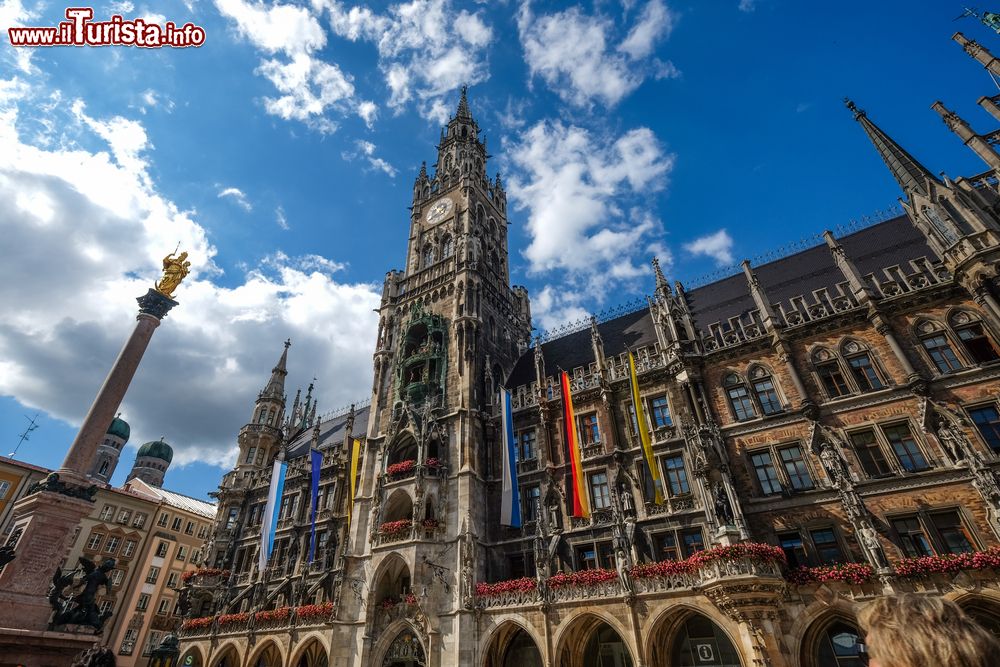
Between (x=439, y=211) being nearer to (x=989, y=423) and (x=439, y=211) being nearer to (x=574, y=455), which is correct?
(x=574, y=455)

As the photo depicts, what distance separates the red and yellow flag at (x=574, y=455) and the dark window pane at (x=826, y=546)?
9.33 m

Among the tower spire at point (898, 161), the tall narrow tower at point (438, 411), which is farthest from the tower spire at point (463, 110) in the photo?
the tower spire at point (898, 161)

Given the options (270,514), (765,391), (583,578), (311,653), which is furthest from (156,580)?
(765,391)

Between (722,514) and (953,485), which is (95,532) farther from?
(953,485)

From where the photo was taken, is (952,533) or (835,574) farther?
(952,533)

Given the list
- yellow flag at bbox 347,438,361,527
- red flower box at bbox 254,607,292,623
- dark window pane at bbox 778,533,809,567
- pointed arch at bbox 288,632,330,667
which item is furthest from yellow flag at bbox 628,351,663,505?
red flower box at bbox 254,607,292,623

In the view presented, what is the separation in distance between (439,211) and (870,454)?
115 ft

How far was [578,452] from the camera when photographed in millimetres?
25422

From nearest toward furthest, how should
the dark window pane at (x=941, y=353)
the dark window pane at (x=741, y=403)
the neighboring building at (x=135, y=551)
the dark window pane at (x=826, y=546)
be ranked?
1. the dark window pane at (x=826, y=546)
2. the dark window pane at (x=941, y=353)
3. the dark window pane at (x=741, y=403)
4. the neighboring building at (x=135, y=551)

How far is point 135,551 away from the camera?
45406 mm

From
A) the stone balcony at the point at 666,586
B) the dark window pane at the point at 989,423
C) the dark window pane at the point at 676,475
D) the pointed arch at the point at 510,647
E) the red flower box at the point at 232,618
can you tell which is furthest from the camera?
the red flower box at the point at 232,618

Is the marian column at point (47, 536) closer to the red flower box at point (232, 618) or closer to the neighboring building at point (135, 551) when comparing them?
the red flower box at point (232, 618)

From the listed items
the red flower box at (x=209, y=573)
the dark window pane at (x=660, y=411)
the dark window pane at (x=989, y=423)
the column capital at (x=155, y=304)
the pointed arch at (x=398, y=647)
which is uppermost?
the column capital at (x=155, y=304)

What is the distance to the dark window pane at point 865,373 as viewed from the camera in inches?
842
